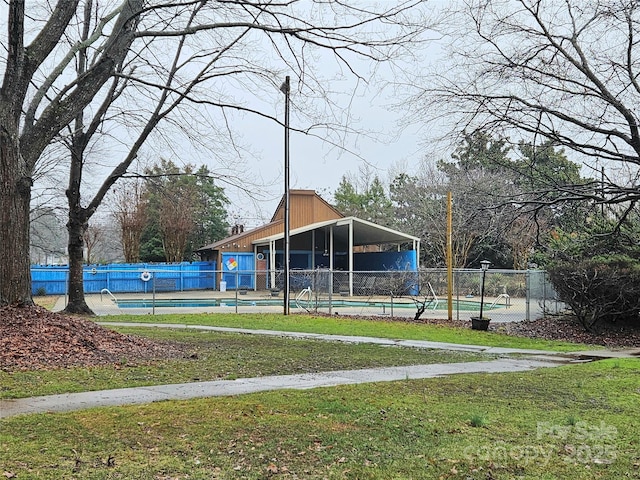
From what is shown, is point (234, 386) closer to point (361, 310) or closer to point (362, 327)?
point (362, 327)

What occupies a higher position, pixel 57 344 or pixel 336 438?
pixel 57 344

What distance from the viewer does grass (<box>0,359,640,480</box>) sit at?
14.4 ft

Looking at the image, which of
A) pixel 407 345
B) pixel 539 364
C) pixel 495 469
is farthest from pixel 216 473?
pixel 407 345

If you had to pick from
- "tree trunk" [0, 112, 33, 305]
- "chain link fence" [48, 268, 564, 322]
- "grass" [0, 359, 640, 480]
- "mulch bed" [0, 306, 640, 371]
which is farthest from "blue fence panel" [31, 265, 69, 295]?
"grass" [0, 359, 640, 480]

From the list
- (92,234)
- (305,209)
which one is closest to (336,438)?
(305,209)

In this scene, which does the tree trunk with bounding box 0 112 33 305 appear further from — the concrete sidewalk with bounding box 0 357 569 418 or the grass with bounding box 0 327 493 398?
the concrete sidewalk with bounding box 0 357 569 418

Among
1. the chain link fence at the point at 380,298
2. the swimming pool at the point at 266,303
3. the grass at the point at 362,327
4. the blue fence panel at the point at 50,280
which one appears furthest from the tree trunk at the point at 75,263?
the blue fence panel at the point at 50,280

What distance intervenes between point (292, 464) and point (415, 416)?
193 centimetres

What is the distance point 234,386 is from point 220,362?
228cm

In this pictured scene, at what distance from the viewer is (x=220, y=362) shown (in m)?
10.2

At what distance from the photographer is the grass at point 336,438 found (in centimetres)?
439

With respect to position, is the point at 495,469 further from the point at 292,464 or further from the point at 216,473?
the point at 216,473

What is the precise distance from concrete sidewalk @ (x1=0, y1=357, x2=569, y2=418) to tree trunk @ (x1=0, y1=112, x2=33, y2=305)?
436 centimetres

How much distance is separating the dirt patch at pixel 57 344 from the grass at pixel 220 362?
436 mm
